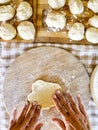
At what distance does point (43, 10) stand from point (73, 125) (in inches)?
17.0

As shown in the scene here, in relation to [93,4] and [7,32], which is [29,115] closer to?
[7,32]

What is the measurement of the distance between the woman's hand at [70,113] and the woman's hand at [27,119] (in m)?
0.07

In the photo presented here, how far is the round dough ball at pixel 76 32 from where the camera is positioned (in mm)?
1361

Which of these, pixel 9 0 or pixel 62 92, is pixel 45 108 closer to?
pixel 62 92

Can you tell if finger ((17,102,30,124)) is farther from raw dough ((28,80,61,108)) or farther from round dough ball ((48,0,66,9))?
round dough ball ((48,0,66,9))

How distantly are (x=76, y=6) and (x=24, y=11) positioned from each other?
0.61 ft

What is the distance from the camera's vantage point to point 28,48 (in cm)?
139

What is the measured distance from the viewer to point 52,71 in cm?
138

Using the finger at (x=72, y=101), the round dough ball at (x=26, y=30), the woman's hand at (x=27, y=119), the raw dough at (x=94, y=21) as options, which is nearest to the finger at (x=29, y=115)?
the woman's hand at (x=27, y=119)

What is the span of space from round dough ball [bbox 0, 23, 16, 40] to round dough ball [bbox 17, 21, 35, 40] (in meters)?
0.03

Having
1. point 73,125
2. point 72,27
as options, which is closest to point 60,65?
point 72,27

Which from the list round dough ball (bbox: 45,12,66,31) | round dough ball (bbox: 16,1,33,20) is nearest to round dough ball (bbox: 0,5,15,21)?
round dough ball (bbox: 16,1,33,20)

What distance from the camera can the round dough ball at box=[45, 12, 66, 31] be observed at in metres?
1.36

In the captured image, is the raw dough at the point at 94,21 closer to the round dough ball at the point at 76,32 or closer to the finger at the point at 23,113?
the round dough ball at the point at 76,32
